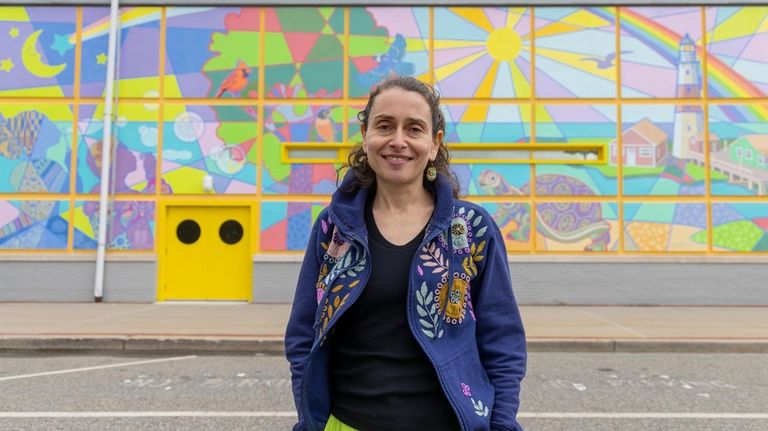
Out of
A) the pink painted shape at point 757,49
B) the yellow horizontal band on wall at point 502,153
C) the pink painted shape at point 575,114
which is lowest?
the yellow horizontal band on wall at point 502,153

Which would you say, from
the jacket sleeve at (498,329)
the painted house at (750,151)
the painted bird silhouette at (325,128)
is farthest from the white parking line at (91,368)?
the painted house at (750,151)

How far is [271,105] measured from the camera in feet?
38.3

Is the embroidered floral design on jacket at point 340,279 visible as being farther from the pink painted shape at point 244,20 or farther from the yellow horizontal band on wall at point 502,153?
the pink painted shape at point 244,20

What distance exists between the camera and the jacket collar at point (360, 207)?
1574 mm

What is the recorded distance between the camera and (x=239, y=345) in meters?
6.97

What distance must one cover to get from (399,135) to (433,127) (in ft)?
0.53

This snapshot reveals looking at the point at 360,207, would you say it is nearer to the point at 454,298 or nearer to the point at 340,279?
the point at 340,279

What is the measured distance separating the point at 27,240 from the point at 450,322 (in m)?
12.9

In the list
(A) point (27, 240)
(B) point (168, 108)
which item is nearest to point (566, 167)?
(B) point (168, 108)

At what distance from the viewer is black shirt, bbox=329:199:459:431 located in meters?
1.47

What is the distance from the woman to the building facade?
9.81 meters

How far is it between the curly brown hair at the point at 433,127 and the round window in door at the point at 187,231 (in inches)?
417

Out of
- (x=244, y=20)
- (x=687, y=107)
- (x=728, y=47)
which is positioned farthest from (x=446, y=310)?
(x=728, y=47)

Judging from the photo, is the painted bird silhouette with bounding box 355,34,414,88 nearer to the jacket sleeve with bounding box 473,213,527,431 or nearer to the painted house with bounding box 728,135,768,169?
the painted house with bounding box 728,135,768,169
